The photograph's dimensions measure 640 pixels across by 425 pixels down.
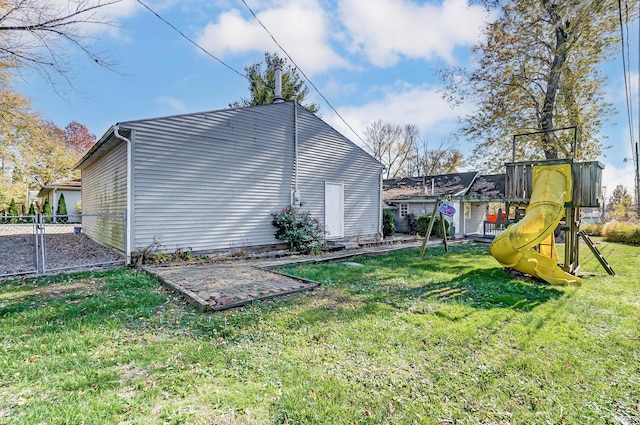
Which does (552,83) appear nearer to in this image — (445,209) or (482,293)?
(445,209)

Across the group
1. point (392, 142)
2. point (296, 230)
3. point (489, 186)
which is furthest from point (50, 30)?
point (392, 142)

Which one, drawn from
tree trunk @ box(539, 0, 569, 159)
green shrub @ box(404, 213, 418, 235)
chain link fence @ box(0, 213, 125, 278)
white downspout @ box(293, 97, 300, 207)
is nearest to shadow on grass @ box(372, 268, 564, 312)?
white downspout @ box(293, 97, 300, 207)

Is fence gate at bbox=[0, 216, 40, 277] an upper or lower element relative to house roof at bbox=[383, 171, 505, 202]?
lower

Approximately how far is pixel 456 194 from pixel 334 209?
374 inches

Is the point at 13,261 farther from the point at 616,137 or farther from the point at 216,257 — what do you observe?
the point at 616,137

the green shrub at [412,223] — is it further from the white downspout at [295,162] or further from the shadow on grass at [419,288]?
the white downspout at [295,162]

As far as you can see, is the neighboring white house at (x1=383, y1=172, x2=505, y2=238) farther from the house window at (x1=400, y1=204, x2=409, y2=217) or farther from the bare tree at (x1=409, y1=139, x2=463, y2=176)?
the bare tree at (x1=409, y1=139, x2=463, y2=176)

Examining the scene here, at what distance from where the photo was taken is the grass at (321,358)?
7.66 feet

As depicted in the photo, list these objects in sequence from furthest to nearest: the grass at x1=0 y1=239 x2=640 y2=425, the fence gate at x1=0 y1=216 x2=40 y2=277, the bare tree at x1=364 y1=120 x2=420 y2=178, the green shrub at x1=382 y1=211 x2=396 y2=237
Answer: the bare tree at x1=364 y1=120 x2=420 y2=178
the green shrub at x1=382 y1=211 x2=396 y2=237
the fence gate at x1=0 y1=216 x2=40 y2=277
the grass at x1=0 y1=239 x2=640 y2=425

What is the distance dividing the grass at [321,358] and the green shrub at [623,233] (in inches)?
466

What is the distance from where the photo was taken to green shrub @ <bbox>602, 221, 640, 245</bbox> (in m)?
13.9

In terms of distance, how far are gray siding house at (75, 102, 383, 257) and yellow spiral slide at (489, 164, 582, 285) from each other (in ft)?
20.4

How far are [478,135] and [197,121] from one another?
45.5ft

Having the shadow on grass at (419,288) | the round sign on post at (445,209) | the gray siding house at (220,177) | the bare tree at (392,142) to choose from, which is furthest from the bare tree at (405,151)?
the shadow on grass at (419,288)
